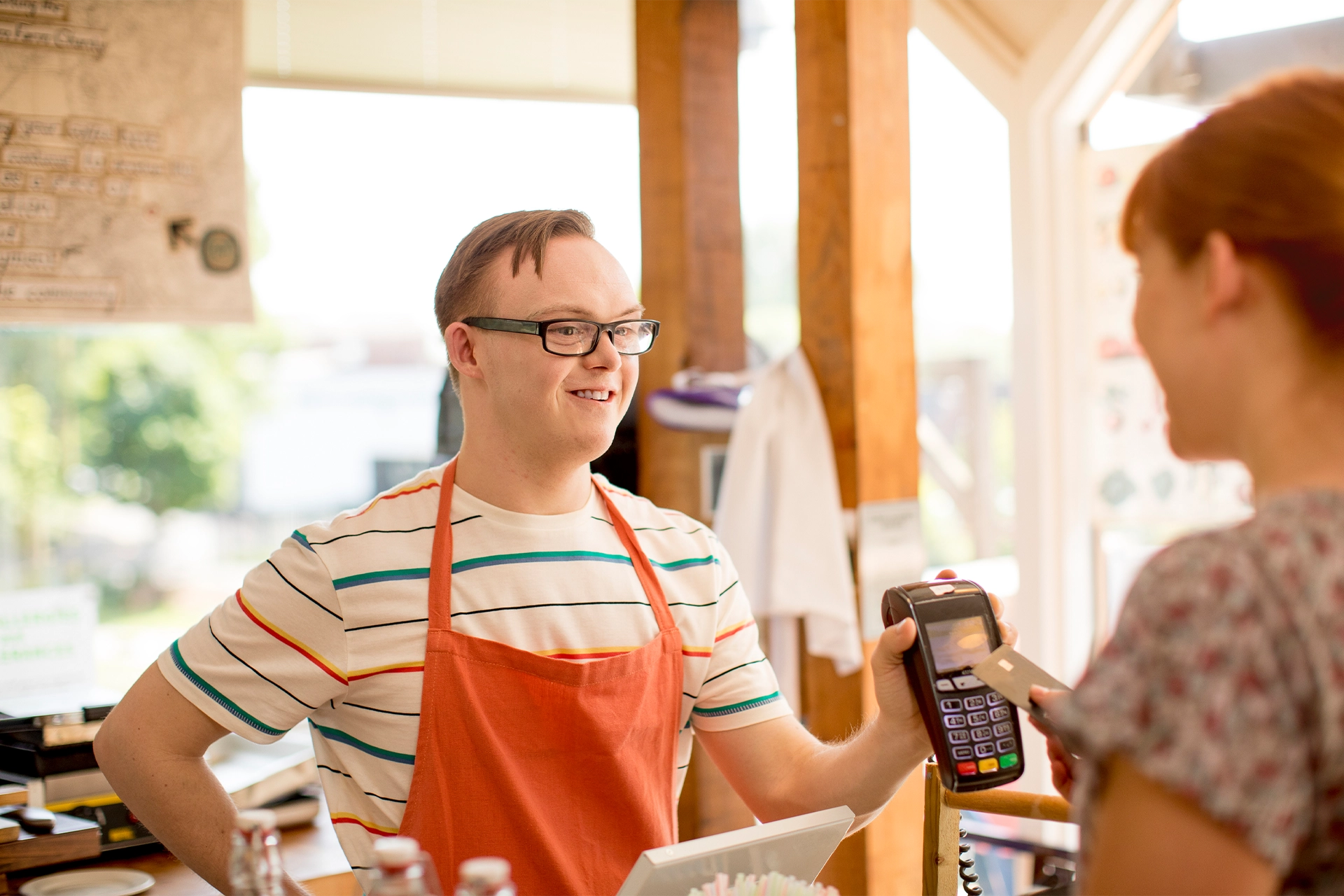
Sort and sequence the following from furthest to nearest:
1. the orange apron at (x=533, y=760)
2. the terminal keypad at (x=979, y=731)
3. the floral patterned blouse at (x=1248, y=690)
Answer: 1. the orange apron at (x=533, y=760)
2. the terminal keypad at (x=979, y=731)
3. the floral patterned blouse at (x=1248, y=690)

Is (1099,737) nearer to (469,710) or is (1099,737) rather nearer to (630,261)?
(469,710)

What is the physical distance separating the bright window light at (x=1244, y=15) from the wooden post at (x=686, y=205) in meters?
1.17

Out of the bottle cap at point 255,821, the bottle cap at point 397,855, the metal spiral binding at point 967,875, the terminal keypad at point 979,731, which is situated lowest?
the metal spiral binding at point 967,875

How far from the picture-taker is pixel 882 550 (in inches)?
88.9

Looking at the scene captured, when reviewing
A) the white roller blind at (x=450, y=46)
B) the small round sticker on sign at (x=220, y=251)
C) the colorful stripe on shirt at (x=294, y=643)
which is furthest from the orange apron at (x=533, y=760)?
the white roller blind at (x=450, y=46)

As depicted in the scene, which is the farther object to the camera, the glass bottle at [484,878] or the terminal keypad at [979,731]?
the terminal keypad at [979,731]

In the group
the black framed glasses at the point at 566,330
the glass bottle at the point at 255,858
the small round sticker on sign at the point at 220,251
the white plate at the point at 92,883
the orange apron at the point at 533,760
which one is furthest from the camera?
the small round sticker on sign at the point at 220,251

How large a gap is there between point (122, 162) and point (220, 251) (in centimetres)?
25

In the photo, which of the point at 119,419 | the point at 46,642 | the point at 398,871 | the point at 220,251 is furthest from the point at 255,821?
the point at 119,419

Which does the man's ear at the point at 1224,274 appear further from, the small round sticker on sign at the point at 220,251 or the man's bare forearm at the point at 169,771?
the small round sticker on sign at the point at 220,251

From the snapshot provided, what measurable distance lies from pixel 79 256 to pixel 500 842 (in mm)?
1581

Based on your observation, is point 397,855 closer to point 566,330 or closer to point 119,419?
point 566,330

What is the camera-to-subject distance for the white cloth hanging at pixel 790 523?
2.21 metres

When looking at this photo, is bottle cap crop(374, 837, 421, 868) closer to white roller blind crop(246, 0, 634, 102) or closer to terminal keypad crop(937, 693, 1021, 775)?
terminal keypad crop(937, 693, 1021, 775)
